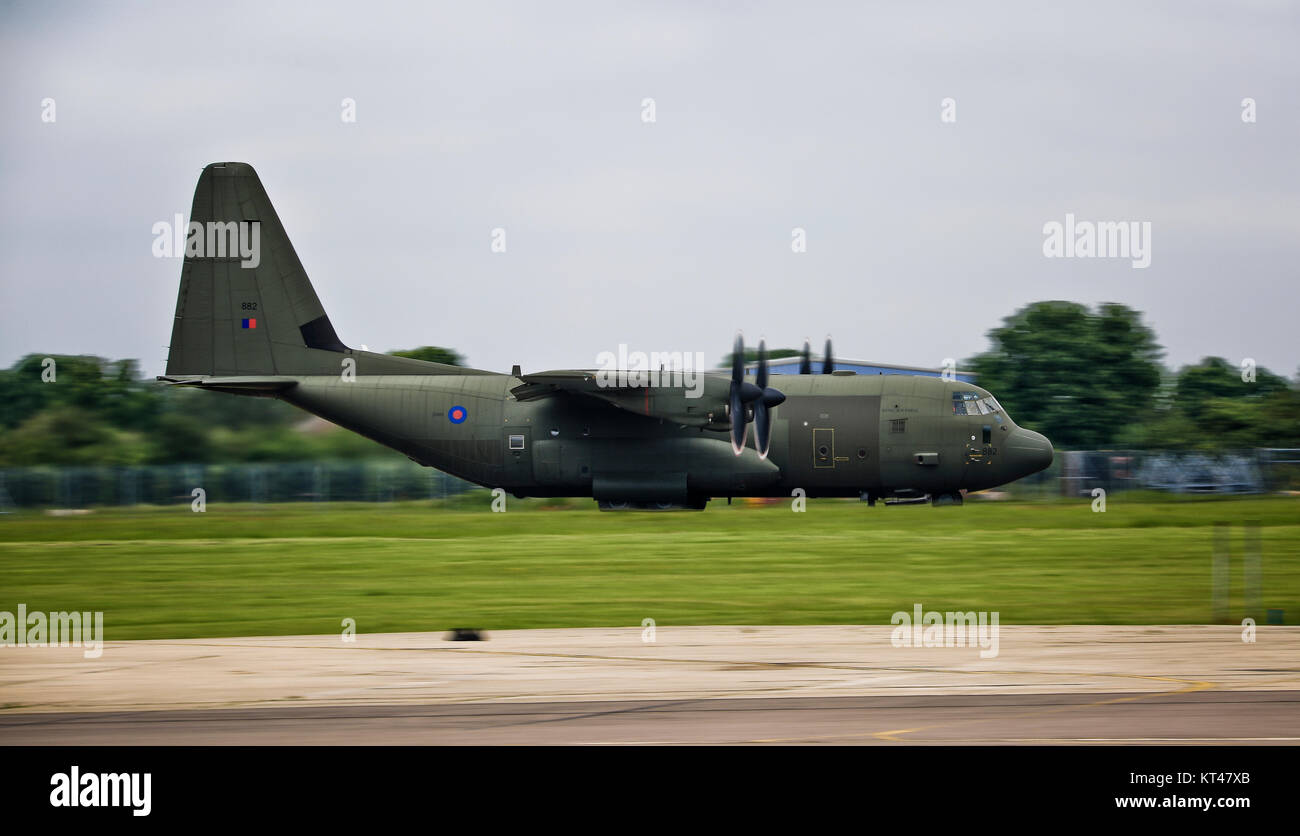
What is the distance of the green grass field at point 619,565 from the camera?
72.7 ft

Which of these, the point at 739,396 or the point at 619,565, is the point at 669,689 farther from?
the point at 739,396

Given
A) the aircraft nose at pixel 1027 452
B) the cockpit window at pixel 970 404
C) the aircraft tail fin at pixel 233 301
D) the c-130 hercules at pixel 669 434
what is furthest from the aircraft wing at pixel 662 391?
the aircraft tail fin at pixel 233 301

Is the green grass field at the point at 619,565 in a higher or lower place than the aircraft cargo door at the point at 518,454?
lower

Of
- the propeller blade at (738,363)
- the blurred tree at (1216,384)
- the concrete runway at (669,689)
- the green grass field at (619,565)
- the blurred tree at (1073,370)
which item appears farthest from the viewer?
the blurred tree at (1216,384)

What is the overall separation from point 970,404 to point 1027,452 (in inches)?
78.8

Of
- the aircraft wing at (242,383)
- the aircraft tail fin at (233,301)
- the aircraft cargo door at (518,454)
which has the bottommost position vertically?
the aircraft cargo door at (518,454)

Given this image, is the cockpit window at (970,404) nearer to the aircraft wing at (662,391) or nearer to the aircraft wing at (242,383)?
the aircraft wing at (662,391)

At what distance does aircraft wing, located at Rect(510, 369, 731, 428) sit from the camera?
3272 centimetres

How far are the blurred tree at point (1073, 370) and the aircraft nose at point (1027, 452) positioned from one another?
25.9 m

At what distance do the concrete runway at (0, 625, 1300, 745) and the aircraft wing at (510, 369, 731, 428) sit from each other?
44.1 ft

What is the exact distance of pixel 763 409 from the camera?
1320 inches

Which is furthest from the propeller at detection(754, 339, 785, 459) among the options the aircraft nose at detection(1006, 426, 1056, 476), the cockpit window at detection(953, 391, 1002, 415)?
the aircraft nose at detection(1006, 426, 1056, 476)
